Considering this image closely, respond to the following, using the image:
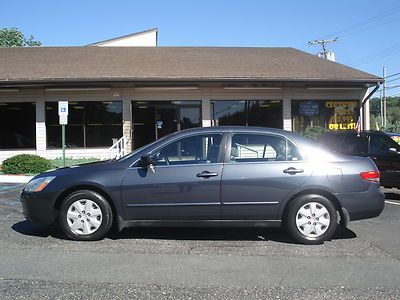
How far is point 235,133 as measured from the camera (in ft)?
21.6

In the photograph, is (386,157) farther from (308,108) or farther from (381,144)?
(308,108)

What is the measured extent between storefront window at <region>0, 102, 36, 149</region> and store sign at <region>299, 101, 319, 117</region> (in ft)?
35.7

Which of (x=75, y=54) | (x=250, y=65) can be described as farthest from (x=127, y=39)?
(x=250, y=65)

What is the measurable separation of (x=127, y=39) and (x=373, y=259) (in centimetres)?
2341

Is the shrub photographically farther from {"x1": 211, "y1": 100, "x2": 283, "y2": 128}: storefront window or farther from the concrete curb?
{"x1": 211, "y1": 100, "x2": 283, "y2": 128}: storefront window

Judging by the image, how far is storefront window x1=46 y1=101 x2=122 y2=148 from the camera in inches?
740

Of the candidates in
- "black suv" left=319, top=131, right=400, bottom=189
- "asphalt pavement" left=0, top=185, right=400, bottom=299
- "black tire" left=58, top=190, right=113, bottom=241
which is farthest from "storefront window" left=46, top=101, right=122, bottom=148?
"black tire" left=58, top=190, right=113, bottom=241

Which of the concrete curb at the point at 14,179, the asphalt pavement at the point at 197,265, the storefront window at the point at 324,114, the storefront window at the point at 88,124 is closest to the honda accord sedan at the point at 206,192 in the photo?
the asphalt pavement at the point at 197,265

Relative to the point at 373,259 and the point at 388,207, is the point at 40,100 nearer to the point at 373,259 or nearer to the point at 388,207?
the point at 388,207

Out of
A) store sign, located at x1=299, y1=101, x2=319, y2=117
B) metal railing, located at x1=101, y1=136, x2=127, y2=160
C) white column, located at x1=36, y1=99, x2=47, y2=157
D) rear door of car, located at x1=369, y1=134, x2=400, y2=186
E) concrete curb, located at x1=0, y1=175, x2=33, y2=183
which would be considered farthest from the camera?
store sign, located at x1=299, y1=101, x2=319, y2=117

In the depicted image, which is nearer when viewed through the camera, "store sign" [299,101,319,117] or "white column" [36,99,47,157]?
"white column" [36,99,47,157]

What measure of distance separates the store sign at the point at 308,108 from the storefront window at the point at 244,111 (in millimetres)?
938

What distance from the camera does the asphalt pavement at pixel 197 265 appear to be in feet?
14.9

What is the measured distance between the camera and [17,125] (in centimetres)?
1878
